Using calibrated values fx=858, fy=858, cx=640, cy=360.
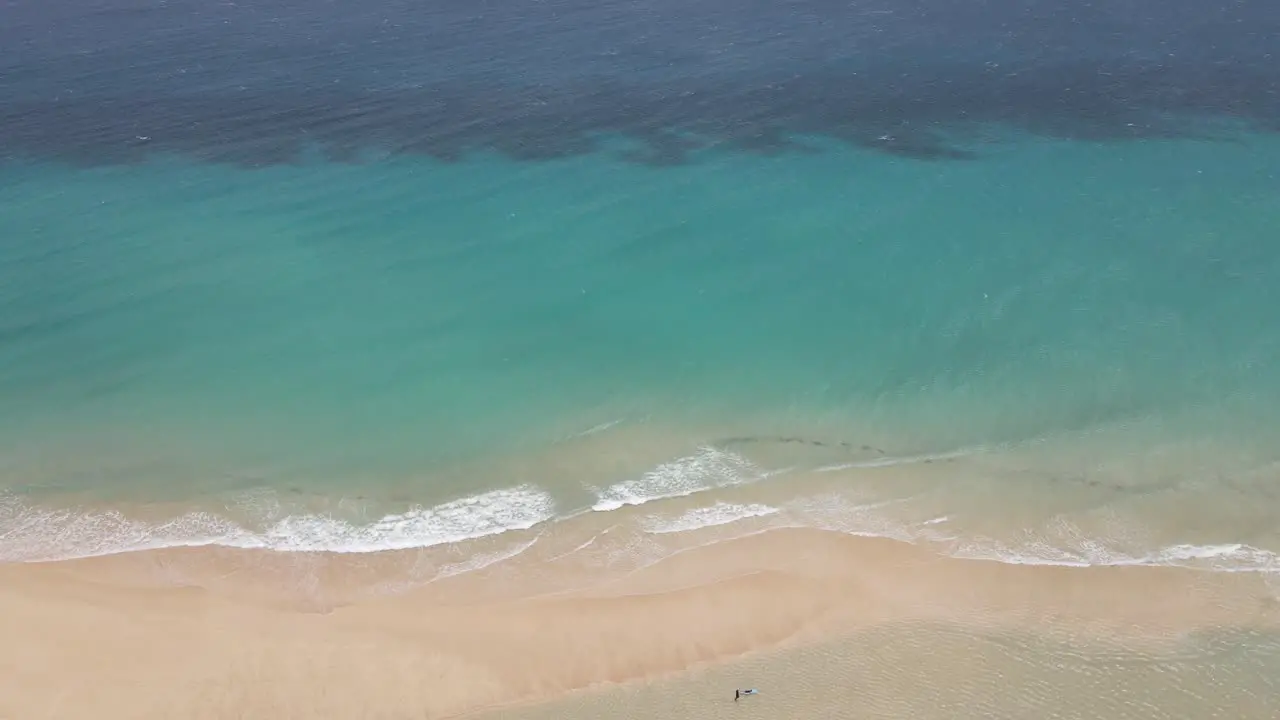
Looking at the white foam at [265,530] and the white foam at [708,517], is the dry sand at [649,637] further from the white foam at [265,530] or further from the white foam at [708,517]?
the white foam at [708,517]

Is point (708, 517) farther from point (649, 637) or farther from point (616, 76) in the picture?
point (616, 76)

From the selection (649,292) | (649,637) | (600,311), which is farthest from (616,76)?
(649,637)

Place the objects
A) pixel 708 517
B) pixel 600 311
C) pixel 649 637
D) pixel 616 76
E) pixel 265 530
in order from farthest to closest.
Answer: pixel 616 76 → pixel 600 311 → pixel 708 517 → pixel 265 530 → pixel 649 637

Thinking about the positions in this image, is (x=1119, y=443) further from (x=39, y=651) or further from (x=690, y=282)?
(x=39, y=651)

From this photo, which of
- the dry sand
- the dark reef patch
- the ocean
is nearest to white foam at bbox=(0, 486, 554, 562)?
Result: the ocean

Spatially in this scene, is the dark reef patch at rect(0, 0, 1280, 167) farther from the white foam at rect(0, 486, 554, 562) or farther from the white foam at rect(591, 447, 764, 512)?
the white foam at rect(0, 486, 554, 562)

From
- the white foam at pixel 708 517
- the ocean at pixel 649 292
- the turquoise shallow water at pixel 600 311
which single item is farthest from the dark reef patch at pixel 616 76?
the white foam at pixel 708 517

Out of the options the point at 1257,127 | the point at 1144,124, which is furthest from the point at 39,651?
the point at 1257,127
